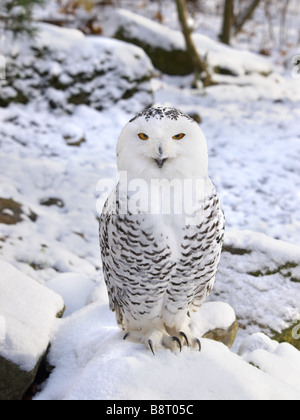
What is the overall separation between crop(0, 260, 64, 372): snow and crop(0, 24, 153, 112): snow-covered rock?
10.9ft

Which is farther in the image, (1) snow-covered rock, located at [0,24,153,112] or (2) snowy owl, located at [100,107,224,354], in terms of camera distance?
(1) snow-covered rock, located at [0,24,153,112]

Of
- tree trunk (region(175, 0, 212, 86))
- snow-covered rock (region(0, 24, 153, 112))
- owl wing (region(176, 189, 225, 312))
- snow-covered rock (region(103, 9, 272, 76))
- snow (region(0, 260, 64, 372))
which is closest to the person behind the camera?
owl wing (region(176, 189, 225, 312))

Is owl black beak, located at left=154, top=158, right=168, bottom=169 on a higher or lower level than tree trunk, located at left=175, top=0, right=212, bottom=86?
higher

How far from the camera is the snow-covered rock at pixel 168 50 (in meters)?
6.83

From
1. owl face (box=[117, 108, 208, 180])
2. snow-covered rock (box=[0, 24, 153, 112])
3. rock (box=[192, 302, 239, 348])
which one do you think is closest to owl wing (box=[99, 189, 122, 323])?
owl face (box=[117, 108, 208, 180])

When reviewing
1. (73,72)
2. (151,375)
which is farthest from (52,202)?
(151,375)

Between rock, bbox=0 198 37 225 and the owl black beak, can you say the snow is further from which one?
rock, bbox=0 198 37 225

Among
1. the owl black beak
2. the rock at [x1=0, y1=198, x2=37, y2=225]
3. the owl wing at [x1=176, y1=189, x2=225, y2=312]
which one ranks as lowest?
the rock at [x1=0, y1=198, x2=37, y2=225]

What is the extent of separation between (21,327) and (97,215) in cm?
194

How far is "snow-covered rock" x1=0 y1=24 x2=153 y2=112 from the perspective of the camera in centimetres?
510

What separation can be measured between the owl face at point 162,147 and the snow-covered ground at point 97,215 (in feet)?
2.61

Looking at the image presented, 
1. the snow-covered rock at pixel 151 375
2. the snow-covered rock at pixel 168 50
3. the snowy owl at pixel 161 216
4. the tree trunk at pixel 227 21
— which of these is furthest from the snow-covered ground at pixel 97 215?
the tree trunk at pixel 227 21

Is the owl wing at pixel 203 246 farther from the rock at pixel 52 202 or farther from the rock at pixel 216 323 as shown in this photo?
the rock at pixel 52 202

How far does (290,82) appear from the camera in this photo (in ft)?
23.2
